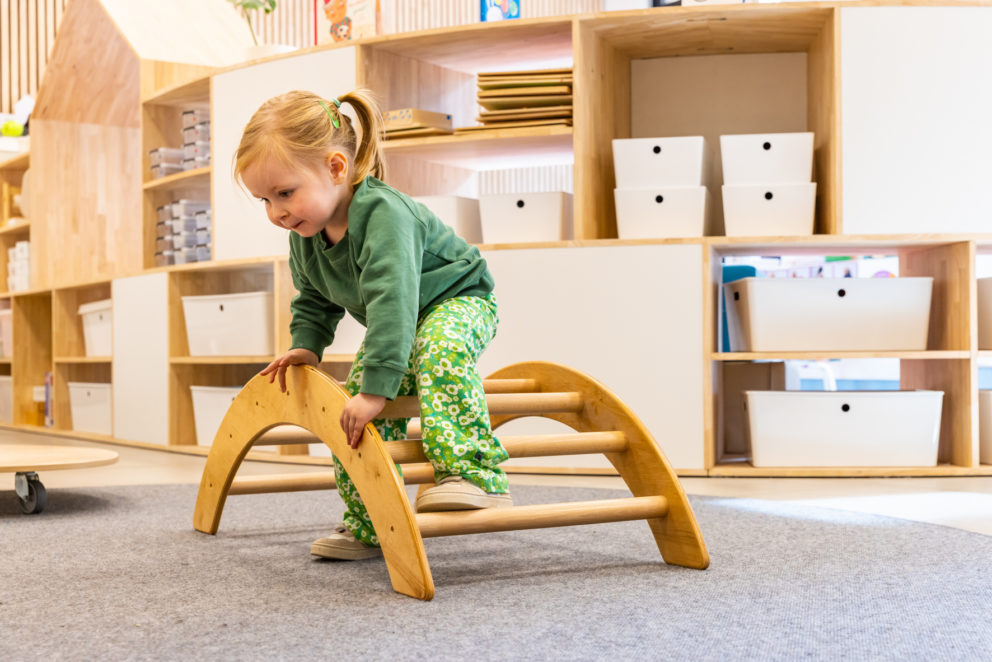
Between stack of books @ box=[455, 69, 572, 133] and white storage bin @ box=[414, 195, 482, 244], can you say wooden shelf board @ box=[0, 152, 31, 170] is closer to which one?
white storage bin @ box=[414, 195, 482, 244]

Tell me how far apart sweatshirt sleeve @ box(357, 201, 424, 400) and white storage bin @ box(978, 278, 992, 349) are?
1844 millimetres

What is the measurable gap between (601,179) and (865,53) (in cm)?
74

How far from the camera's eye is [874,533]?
1.69 metres

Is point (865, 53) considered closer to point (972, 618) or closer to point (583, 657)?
point (972, 618)

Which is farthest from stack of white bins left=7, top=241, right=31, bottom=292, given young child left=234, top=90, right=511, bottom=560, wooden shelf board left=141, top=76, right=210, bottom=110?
young child left=234, top=90, right=511, bottom=560

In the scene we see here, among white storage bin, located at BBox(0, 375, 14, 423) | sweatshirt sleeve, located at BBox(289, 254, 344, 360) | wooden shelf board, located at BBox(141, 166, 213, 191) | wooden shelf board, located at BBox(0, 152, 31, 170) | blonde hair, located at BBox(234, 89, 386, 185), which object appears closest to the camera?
blonde hair, located at BBox(234, 89, 386, 185)

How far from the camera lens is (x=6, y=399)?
4.59m

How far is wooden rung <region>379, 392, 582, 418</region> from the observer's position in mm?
1399

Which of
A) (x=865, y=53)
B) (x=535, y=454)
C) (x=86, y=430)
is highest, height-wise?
(x=865, y=53)

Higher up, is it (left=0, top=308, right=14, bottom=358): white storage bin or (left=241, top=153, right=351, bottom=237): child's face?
(left=241, top=153, right=351, bottom=237): child's face

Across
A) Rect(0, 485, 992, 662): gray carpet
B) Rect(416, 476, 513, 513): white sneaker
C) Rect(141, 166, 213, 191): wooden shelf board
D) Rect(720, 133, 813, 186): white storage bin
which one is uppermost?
Rect(141, 166, 213, 191): wooden shelf board

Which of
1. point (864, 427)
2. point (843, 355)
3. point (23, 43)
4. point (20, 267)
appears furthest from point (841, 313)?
point (23, 43)

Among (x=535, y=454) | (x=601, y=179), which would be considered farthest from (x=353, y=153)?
(x=601, y=179)

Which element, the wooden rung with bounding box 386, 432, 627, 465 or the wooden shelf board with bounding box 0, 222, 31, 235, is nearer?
the wooden rung with bounding box 386, 432, 627, 465
